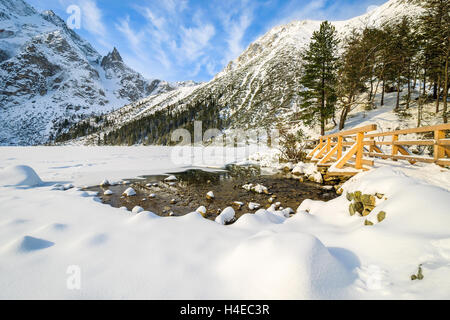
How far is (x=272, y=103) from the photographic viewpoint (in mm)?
61000

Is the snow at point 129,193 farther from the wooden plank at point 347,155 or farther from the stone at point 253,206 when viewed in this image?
the wooden plank at point 347,155

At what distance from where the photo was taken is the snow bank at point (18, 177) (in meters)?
6.25

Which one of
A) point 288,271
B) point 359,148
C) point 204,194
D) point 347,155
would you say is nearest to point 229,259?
point 288,271

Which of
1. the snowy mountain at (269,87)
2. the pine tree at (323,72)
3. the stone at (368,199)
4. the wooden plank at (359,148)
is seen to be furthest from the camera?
the snowy mountain at (269,87)

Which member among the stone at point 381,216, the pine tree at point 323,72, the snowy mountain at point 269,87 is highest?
the snowy mountain at point 269,87

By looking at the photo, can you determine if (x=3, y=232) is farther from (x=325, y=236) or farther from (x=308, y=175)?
(x=308, y=175)

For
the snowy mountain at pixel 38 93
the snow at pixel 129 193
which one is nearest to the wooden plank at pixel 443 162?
the snow at pixel 129 193

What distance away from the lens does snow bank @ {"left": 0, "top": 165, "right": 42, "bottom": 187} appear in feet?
20.5

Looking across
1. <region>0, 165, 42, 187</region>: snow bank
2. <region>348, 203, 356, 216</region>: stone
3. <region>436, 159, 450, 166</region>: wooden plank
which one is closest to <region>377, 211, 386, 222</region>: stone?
<region>348, 203, 356, 216</region>: stone

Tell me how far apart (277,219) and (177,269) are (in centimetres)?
A: 234

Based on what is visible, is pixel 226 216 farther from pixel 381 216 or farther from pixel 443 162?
pixel 443 162

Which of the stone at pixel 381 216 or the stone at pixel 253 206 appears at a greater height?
the stone at pixel 381 216

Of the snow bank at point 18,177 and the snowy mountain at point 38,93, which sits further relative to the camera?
the snowy mountain at point 38,93

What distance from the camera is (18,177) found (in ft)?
21.4
